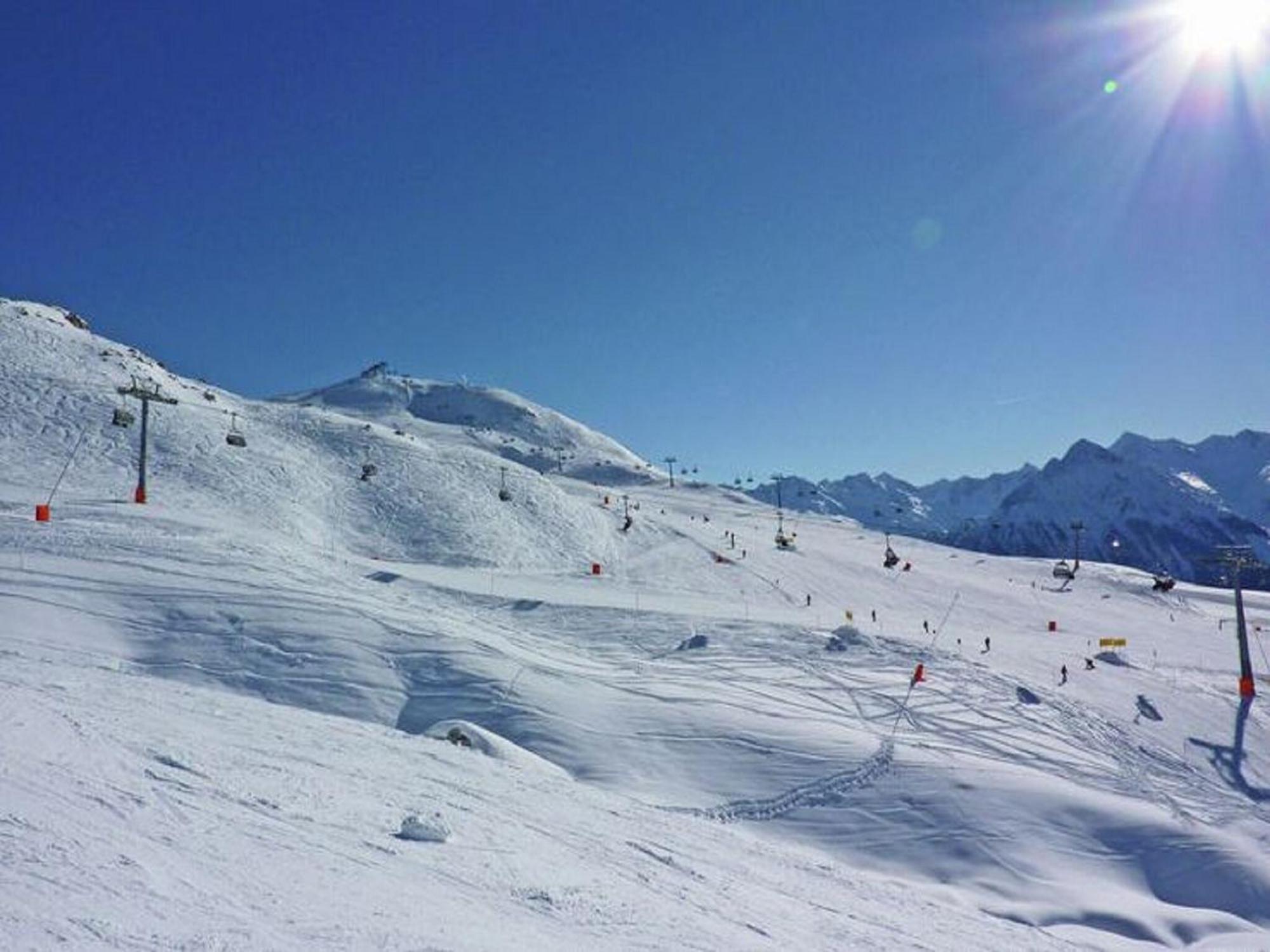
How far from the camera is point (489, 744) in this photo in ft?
55.5

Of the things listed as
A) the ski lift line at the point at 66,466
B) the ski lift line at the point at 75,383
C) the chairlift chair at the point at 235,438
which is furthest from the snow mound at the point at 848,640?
the ski lift line at the point at 75,383

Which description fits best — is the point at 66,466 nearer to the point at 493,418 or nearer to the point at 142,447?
the point at 142,447

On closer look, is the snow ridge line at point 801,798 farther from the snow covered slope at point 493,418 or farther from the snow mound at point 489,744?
the snow covered slope at point 493,418

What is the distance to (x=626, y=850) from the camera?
37.1 ft

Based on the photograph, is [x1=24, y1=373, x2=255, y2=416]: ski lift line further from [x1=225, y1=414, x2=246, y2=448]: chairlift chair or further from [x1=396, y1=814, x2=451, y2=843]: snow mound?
[x1=396, y1=814, x2=451, y2=843]: snow mound

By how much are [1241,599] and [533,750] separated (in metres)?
41.5

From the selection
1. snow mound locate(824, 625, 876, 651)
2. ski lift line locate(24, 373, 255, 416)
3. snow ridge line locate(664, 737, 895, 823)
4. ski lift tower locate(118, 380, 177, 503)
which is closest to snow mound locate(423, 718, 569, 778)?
snow ridge line locate(664, 737, 895, 823)

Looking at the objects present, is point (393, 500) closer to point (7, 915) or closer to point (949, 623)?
point (949, 623)

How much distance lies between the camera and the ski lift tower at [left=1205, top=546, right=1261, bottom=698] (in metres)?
34.2

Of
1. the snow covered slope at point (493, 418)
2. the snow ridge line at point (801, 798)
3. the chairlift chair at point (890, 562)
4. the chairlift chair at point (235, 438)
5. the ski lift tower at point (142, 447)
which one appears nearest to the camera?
the snow ridge line at point (801, 798)

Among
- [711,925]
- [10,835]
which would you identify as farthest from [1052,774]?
[10,835]

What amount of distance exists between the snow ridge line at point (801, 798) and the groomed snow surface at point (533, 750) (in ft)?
0.26

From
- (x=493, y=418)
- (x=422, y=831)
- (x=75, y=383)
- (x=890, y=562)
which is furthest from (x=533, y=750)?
(x=493, y=418)

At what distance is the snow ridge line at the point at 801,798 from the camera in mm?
17125
